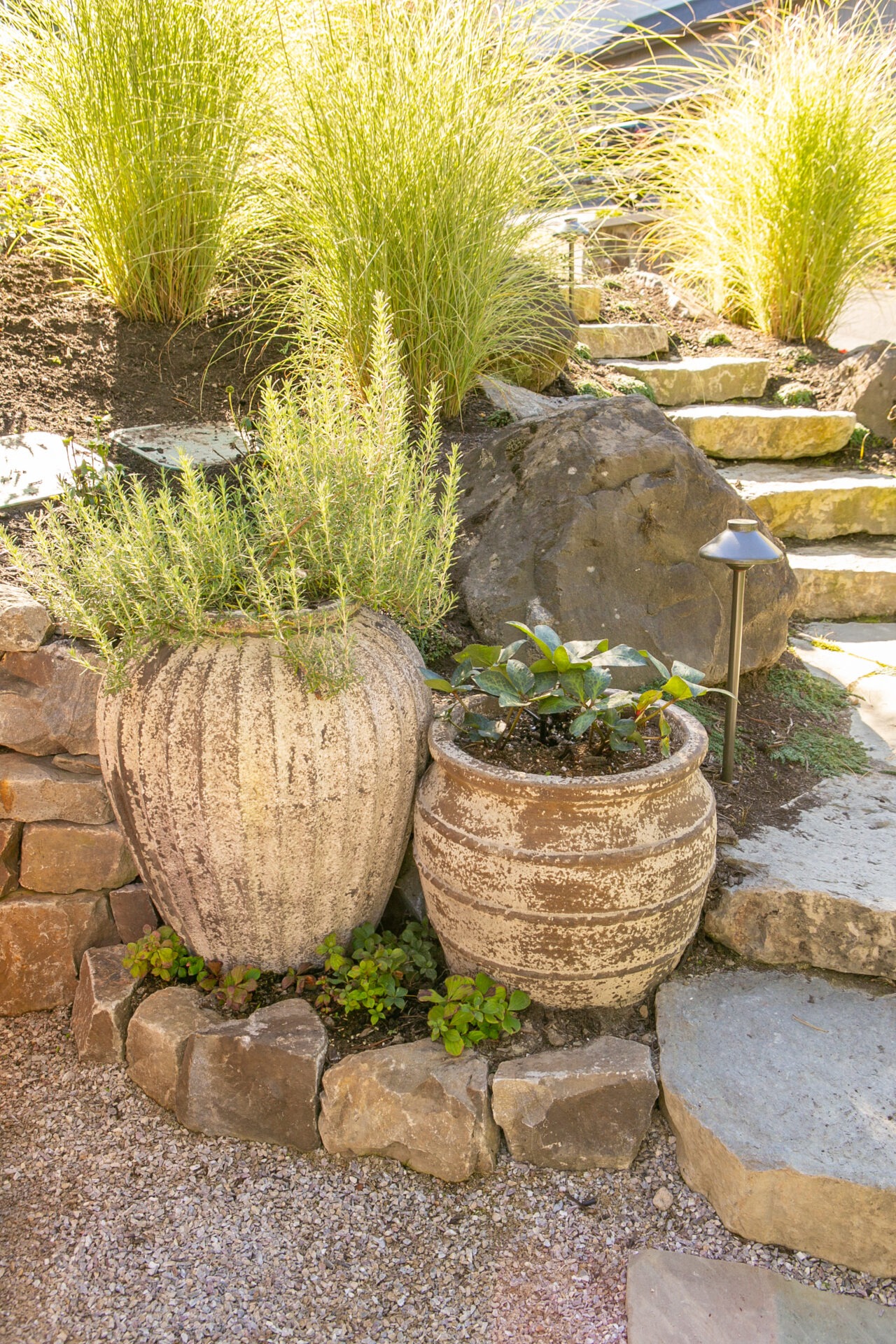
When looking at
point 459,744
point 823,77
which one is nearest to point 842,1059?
point 459,744

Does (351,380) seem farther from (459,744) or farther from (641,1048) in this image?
(641,1048)

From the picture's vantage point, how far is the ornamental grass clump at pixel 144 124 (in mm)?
3094

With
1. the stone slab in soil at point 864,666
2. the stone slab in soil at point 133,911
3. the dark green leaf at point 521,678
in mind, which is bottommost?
the stone slab in soil at point 133,911

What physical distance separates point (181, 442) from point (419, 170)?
3.56 feet

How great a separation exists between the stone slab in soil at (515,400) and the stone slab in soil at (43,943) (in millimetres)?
2133

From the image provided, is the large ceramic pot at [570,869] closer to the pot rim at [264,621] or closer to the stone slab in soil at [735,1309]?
the pot rim at [264,621]

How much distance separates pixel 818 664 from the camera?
3221 mm

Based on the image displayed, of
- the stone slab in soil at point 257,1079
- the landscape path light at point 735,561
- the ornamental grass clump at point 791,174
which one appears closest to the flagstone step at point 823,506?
the ornamental grass clump at point 791,174

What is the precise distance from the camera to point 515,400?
140 inches

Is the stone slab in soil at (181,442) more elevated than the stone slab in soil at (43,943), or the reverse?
the stone slab in soil at (181,442)

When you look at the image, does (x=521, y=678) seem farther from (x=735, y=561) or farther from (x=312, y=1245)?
(x=312, y=1245)

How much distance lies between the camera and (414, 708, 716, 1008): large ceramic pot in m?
1.74

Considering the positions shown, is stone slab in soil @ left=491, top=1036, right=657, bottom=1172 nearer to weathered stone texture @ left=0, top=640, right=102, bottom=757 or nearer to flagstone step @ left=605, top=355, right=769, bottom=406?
weathered stone texture @ left=0, top=640, right=102, bottom=757

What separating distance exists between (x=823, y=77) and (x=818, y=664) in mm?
3142
